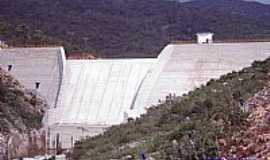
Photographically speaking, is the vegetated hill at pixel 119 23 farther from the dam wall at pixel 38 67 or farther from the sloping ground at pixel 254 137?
the sloping ground at pixel 254 137

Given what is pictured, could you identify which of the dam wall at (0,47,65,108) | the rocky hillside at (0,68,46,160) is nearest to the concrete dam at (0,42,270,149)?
the dam wall at (0,47,65,108)

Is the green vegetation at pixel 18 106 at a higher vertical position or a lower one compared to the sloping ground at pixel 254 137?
lower

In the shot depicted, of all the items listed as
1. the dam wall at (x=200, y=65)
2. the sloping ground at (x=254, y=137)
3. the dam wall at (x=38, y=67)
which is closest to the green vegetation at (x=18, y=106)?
the dam wall at (x=38, y=67)

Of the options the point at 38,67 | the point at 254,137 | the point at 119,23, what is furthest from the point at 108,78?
the point at 119,23

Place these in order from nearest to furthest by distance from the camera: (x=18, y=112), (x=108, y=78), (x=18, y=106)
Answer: (x=108, y=78) → (x=18, y=112) → (x=18, y=106)

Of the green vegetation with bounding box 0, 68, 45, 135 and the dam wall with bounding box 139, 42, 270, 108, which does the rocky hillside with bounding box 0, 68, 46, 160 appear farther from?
the dam wall with bounding box 139, 42, 270, 108

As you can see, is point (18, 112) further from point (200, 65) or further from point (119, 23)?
point (119, 23)
